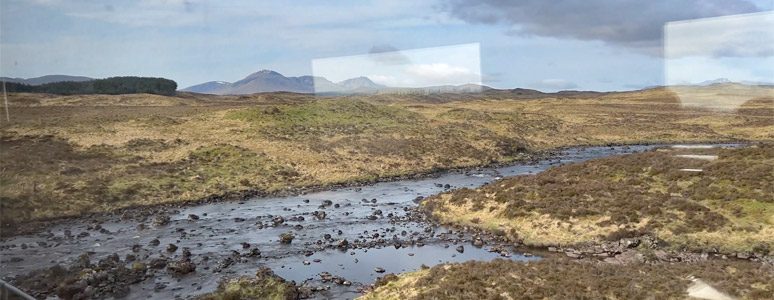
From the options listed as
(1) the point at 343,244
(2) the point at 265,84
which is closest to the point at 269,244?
A: (1) the point at 343,244

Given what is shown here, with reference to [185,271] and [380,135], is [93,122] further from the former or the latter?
[185,271]

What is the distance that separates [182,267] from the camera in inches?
871

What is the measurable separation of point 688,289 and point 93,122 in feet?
207

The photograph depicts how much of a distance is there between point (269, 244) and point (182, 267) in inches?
219

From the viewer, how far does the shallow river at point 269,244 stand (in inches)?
849

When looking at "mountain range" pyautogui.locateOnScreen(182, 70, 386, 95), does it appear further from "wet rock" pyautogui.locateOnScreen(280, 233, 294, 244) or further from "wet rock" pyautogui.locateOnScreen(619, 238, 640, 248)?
"wet rock" pyautogui.locateOnScreen(619, 238, 640, 248)

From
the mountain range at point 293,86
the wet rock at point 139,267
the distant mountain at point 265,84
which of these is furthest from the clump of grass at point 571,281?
the distant mountain at point 265,84

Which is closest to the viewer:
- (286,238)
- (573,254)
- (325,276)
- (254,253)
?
(325,276)

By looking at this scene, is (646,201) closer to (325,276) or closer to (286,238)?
(325,276)

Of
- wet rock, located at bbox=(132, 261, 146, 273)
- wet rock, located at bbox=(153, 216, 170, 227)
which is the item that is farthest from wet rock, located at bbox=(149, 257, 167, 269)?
wet rock, located at bbox=(153, 216, 170, 227)

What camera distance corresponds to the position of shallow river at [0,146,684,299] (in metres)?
21.6

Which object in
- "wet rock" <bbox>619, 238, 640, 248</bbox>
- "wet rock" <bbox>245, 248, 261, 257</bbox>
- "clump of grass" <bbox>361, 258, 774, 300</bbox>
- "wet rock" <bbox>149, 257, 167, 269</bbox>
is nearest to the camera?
"clump of grass" <bbox>361, 258, 774, 300</bbox>

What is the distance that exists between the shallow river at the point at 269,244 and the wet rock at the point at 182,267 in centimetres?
30

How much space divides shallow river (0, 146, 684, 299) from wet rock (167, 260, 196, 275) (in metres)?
0.30
